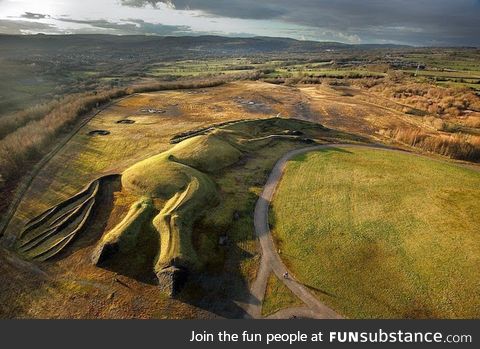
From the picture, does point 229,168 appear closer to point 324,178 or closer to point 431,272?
point 324,178

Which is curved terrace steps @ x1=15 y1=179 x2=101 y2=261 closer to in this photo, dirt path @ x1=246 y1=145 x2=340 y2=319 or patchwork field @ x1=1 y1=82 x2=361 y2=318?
patchwork field @ x1=1 y1=82 x2=361 y2=318

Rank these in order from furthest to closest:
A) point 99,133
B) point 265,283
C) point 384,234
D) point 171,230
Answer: point 99,133 → point 384,234 → point 171,230 → point 265,283

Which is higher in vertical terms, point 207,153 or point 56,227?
point 207,153

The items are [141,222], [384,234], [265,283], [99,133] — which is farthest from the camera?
[99,133]

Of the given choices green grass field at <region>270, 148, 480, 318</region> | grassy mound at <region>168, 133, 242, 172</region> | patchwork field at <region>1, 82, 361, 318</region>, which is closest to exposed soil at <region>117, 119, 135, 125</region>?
patchwork field at <region>1, 82, 361, 318</region>

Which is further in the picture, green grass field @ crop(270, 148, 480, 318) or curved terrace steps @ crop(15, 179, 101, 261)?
curved terrace steps @ crop(15, 179, 101, 261)

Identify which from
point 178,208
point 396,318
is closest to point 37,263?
point 178,208

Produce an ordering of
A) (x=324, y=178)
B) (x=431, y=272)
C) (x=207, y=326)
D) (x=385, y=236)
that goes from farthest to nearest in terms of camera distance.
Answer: (x=324, y=178) < (x=385, y=236) < (x=431, y=272) < (x=207, y=326)

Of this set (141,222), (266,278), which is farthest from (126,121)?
(266,278)

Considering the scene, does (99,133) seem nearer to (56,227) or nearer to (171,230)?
(56,227)
